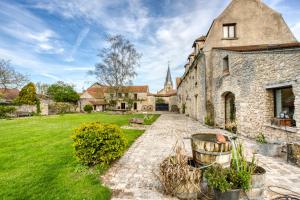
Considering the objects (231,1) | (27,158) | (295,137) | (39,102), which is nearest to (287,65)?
(295,137)

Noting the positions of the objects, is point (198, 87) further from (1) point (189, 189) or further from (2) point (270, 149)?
(1) point (189, 189)

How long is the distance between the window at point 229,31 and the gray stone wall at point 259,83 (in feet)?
11.1

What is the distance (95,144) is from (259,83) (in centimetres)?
766

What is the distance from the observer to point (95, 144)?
473 cm

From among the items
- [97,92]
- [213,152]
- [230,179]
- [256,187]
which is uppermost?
[97,92]

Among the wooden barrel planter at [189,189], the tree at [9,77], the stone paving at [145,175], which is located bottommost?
the stone paving at [145,175]

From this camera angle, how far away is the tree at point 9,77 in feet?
96.4

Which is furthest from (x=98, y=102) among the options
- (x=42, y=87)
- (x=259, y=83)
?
(x=259, y=83)

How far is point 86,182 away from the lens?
3949 mm

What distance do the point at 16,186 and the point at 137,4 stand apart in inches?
399

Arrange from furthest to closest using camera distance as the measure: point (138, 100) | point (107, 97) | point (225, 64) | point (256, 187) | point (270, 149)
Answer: point (138, 100) → point (107, 97) → point (225, 64) → point (270, 149) → point (256, 187)

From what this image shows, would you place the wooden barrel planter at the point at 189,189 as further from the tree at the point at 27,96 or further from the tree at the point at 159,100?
the tree at the point at 159,100

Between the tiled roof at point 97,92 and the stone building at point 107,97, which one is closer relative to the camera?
the stone building at point 107,97

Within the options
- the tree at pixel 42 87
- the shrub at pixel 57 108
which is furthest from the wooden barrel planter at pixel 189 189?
the tree at pixel 42 87
